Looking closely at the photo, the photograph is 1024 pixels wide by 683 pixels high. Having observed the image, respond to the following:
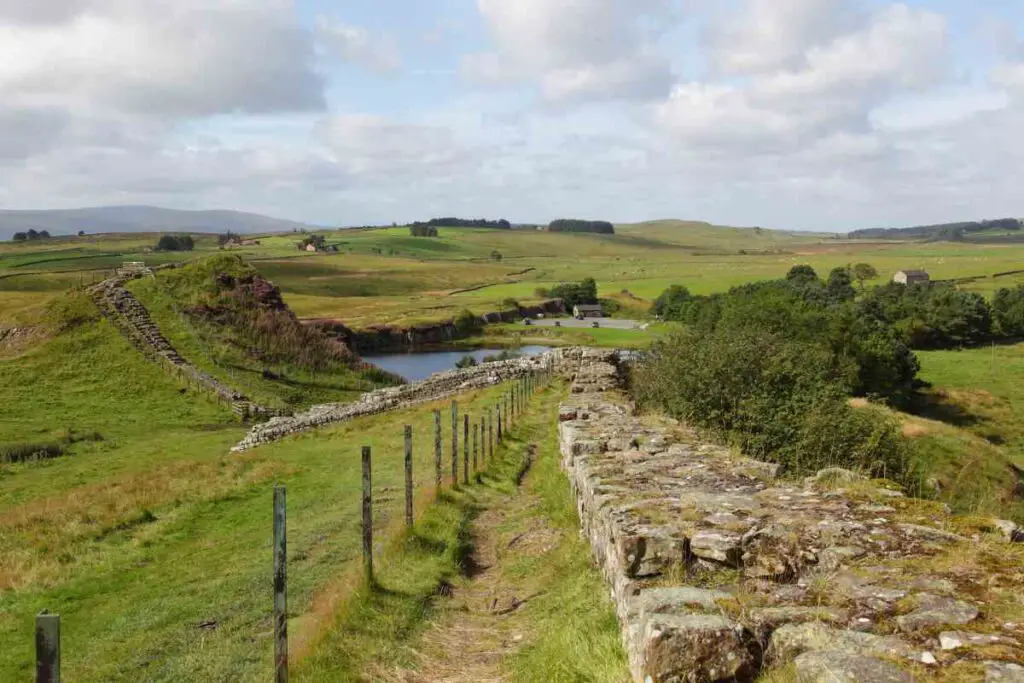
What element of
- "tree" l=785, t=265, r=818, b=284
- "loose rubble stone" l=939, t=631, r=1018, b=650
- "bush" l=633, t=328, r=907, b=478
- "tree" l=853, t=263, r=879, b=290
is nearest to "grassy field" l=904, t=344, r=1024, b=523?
"bush" l=633, t=328, r=907, b=478

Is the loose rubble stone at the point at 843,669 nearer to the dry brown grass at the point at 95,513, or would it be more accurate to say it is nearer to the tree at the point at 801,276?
the dry brown grass at the point at 95,513

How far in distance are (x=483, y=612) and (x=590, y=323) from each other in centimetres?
12057

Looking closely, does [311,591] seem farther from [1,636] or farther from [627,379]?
[627,379]

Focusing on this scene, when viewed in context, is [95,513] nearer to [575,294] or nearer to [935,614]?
[935,614]

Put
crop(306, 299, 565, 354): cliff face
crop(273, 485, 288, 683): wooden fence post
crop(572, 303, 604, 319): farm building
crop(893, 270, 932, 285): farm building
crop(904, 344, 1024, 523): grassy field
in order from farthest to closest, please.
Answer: crop(893, 270, 932, 285): farm building → crop(572, 303, 604, 319): farm building → crop(306, 299, 565, 354): cliff face → crop(904, 344, 1024, 523): grassy field → crop(273, 485, 288, 683): wooden fence post

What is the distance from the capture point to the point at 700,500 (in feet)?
27.9

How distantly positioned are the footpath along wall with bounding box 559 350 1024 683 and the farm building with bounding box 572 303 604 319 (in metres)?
131

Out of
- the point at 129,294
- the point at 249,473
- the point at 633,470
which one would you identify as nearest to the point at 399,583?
the point at 633,470

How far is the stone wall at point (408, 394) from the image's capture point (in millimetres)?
A: 35200

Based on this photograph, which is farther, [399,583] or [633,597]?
[399,583]

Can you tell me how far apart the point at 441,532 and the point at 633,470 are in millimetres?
3849

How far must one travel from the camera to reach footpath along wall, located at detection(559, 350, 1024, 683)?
5.14 meters

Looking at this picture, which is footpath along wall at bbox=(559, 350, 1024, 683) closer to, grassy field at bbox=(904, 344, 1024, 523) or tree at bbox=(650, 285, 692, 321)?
grassy field at bbox=(904, 344, 1024, 523)

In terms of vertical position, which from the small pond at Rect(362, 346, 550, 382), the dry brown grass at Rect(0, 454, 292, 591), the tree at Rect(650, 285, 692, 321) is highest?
the dry brown grass at Rect(0, 454, 292, 591)
